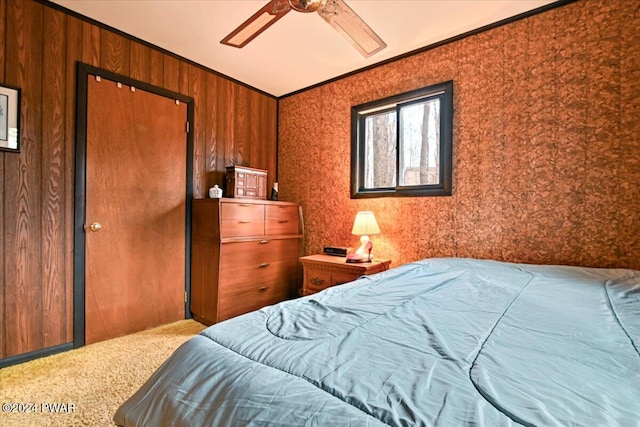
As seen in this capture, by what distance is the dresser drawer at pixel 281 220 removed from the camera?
3.03m

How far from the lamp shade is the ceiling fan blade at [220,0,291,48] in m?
1.67

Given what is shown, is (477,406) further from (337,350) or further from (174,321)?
(174,321)

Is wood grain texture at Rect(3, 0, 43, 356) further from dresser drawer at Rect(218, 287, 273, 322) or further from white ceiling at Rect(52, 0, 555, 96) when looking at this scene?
dresser drawer at Rect(218, 287, 273, 322)

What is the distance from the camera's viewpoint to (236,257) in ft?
8.84

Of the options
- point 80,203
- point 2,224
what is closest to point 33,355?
point 2,224

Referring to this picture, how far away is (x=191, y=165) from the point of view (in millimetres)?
2889

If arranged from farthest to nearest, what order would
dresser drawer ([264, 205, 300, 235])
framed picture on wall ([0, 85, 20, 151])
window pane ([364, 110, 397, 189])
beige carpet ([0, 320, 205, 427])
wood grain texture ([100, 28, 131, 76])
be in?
1. dresser drawer ([264, 205, 300, 235])
2. window pane ([364, 110, 397, 189])
3. wood grain texture ([100, 28, 131, 76])
4. framed picture on wall ([0, 85, 20, 151])
5. beige carpet ([0, 320, 205, 427])

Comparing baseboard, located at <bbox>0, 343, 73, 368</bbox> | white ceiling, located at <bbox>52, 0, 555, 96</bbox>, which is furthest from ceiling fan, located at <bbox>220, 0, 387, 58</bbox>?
baseboard, located at <bbox>0, 343, 73, 368</bbox>

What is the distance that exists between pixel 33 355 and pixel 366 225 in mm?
2683

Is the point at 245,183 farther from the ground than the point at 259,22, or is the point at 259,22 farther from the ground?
the point at 259,22

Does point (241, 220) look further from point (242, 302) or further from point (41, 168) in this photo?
point (41, 168)

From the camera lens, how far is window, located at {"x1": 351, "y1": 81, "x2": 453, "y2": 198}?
2.46 meters

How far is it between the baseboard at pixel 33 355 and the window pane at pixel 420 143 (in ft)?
10.0

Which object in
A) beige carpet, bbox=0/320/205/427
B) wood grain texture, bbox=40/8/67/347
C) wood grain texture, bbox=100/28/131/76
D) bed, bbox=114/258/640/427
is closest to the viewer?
bed, bbox=114/258/640/427
